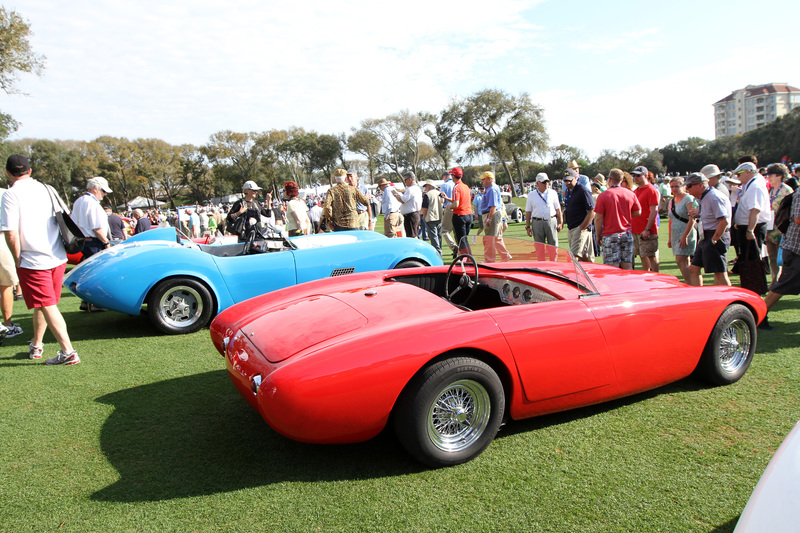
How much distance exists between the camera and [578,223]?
6.86 metres

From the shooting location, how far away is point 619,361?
9.29ft

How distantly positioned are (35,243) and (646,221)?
6804mm

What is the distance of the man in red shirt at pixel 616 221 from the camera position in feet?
20.6

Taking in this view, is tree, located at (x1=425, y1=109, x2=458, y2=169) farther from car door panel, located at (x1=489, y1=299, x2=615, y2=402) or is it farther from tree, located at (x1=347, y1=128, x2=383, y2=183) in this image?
car door panel, located at (x1=489, y1=299, x2=615, y2=402)

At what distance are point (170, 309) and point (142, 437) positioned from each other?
2.49m

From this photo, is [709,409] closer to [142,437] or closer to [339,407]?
[339,407]

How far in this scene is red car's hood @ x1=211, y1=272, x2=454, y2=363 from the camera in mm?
2564

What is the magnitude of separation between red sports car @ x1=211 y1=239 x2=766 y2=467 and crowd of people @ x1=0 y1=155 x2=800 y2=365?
781 mm

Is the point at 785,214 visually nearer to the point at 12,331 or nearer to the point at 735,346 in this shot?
the point at 735,346

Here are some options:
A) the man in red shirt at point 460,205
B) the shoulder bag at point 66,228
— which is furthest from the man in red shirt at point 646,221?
the shoulder bag at point 66,228

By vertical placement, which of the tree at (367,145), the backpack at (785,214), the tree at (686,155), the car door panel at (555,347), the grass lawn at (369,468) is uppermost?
the tree at (367,145)

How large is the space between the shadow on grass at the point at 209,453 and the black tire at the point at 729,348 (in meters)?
2.11

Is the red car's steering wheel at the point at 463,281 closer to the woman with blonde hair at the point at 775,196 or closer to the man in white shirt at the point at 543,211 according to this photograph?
the man in white shirt at the point at 543,211

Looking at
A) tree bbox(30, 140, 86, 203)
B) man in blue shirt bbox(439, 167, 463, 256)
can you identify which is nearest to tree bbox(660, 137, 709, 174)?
man in blue shirt bbox(439, 167, 463, 256)
